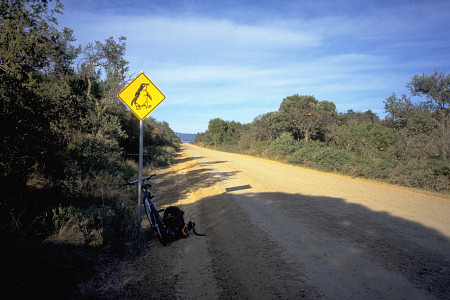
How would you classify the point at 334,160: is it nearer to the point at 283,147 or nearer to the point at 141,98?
the point at 283,147

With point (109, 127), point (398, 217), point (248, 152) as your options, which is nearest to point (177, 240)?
point (398, 217)

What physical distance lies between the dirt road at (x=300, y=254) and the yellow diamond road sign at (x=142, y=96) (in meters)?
2.75

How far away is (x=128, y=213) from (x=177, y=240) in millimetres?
1363

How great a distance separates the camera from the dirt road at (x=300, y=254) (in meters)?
3.21

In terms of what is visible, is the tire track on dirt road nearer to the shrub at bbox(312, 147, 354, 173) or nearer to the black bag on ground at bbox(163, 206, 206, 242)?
the black bag on ground at bbox(163, 206, 206, 242)

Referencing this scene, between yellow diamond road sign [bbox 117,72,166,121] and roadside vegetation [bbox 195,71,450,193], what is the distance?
10.7 metres

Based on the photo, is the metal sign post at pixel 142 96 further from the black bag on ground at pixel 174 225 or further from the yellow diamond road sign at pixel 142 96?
the black bag on ground at pixel 174 225

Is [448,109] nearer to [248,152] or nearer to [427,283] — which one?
[248,152]

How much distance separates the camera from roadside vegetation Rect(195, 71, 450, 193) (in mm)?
10844

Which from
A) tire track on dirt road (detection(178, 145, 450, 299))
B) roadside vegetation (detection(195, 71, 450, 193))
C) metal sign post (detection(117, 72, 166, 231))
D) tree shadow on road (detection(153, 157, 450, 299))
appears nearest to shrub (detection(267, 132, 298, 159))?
→ roadside vegetation (detection(195, 71, 450, 193))

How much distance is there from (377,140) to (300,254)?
16959 mm

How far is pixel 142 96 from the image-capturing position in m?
5.81

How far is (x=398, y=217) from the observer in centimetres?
613

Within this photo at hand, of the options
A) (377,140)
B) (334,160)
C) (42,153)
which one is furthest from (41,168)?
(377,140)
